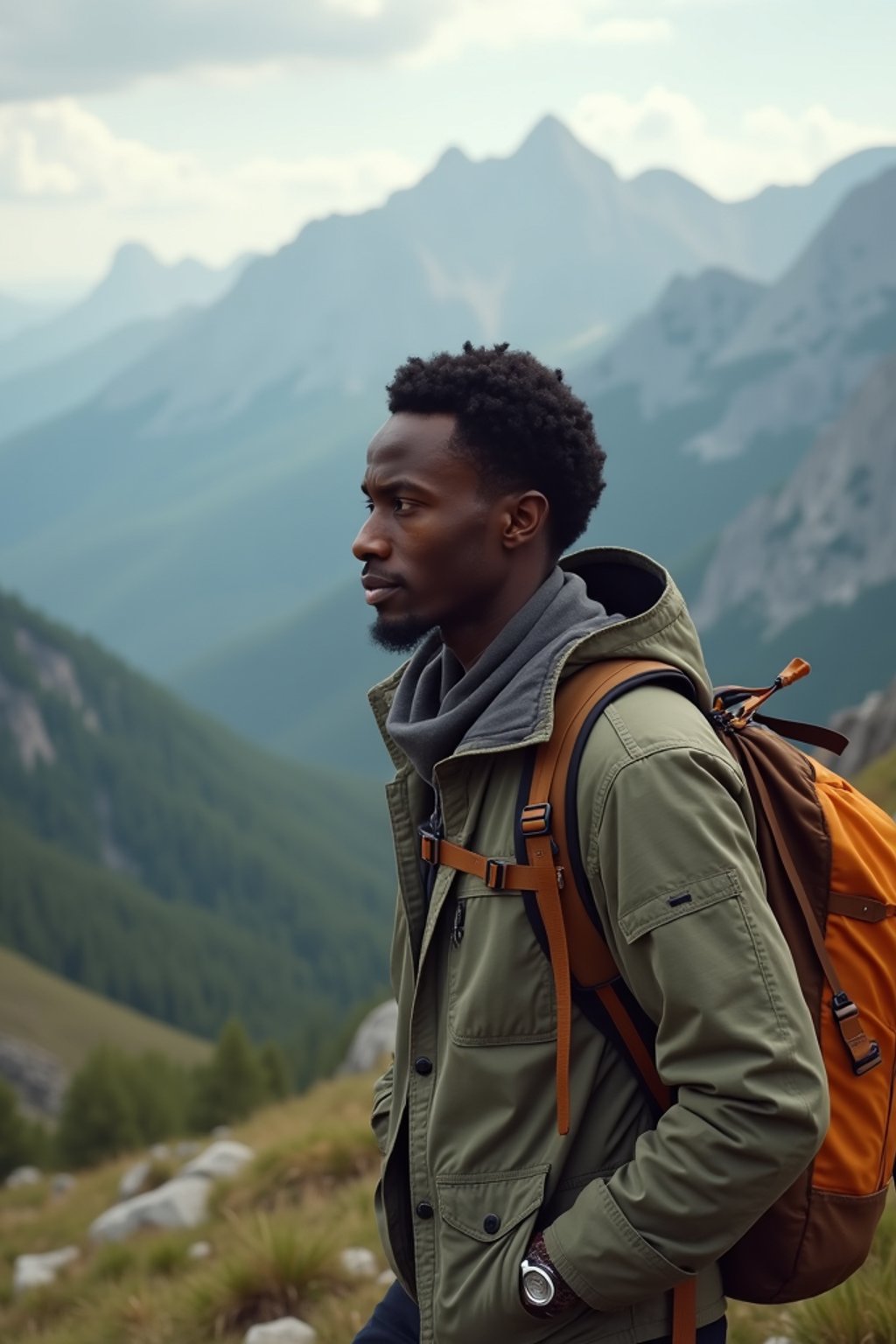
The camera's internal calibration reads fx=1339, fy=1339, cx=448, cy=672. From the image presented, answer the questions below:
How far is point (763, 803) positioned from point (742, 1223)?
37.3 inches

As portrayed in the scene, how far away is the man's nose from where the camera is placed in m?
3.62

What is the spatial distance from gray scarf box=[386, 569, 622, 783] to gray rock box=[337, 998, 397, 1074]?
19.5 meters

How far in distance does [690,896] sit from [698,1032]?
0.97ft

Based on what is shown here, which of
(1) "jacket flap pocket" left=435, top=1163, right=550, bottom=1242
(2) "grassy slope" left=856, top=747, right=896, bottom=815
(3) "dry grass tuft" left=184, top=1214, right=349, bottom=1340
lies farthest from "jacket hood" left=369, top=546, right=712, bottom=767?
(2) "grassy slope" left=856, top=747, right=896, bottom=815

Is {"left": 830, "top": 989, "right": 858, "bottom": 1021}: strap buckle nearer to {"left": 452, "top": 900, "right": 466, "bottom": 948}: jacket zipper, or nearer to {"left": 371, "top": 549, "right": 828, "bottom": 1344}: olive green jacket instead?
{"left": 371, "top": 549, "right": 828, "bottom": 1344}: olive green jacket

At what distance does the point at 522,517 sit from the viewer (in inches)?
144

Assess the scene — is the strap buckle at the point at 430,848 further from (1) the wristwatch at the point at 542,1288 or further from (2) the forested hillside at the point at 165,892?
(2) the forested hillside at the point at 165,892

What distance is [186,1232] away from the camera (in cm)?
1068

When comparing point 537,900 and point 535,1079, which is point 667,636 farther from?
point 535,1079

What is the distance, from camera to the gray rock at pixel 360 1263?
7836 millimetres

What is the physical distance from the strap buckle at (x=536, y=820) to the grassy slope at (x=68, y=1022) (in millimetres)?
112145

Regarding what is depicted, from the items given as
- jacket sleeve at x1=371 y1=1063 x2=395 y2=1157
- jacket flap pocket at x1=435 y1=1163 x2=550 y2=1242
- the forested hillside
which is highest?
the forested hillside

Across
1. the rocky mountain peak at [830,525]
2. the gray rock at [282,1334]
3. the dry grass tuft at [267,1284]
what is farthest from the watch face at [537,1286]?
the rocky mountain peak at [830,525]

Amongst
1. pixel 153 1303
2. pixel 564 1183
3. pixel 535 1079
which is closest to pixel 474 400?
pixel 535 1079
